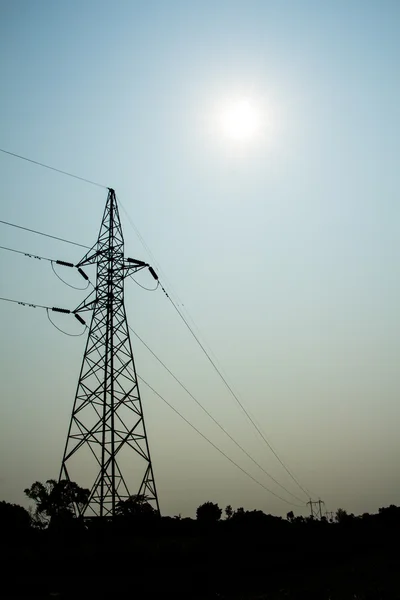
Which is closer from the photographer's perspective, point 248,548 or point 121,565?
point 121,565

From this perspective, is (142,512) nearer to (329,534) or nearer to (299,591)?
(299,591)

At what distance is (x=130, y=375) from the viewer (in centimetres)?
2795

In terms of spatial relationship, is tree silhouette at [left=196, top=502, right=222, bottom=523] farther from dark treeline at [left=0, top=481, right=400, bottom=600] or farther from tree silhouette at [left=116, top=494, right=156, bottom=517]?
tree silhouette at [left=116, top=494, right=156, bottom=517]

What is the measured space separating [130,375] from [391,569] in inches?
943

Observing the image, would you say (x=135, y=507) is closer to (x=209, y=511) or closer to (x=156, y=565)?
(x=156, y=565)

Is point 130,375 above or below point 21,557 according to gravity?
above

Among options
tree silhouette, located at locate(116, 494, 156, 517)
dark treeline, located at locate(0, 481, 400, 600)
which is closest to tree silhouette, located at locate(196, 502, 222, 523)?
dark treeline, located at locate(0, 481, 400, 600)

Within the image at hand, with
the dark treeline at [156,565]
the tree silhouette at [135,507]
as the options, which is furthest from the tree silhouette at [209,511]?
the tree silhouette at [135,507]

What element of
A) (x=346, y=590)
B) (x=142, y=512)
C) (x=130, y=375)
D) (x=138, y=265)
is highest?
(x=138, y=265)

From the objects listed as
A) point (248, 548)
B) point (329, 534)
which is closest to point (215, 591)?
point (248, 548)

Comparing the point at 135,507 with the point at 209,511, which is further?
the point at 209,511

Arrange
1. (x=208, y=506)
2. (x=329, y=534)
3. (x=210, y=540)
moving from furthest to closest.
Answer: (x=208, y=506), (x=329, y=534), (x=210, y=540)

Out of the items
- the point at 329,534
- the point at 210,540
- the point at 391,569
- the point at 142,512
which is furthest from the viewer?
the point at 329,534

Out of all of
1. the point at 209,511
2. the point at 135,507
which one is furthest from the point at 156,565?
the point at 209,511
